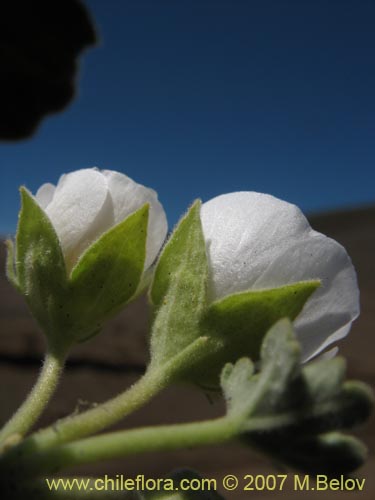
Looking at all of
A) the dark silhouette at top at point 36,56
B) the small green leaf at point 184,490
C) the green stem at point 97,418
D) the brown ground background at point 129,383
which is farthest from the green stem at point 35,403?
the brown ground background at point 129,383

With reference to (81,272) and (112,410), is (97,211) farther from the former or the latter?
(112,410)

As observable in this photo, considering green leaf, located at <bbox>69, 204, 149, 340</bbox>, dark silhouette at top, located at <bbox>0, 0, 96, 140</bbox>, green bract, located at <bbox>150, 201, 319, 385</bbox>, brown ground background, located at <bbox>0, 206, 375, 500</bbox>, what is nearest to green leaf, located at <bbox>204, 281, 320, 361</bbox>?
green bract, located at <bbox>150, 201, 319, 385</bbox>

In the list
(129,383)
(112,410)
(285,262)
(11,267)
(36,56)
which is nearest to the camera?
(36,56)

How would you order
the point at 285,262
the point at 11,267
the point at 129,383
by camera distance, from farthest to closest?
1. the point at 129,383
2. the point at 11,267
3. the point at 285,262

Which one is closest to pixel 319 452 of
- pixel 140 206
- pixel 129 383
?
pixel 140 206

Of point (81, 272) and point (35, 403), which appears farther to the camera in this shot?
point (81, 272)

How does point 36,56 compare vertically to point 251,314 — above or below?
above

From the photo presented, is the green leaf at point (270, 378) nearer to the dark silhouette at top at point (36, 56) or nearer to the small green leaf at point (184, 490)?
the small green leaf at point (184, 490)
